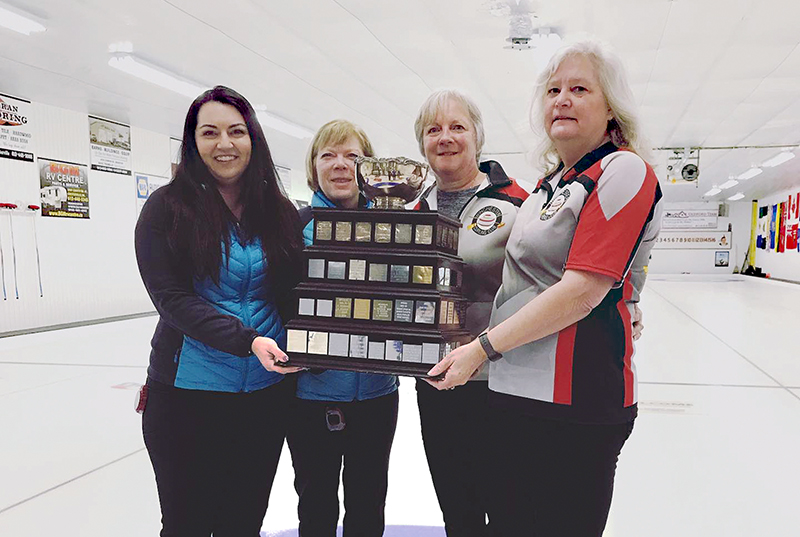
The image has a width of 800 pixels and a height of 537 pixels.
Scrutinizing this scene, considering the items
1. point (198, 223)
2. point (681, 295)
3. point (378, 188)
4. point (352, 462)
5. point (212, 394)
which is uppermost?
point (378, 188)

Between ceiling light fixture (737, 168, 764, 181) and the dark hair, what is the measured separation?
617 inches

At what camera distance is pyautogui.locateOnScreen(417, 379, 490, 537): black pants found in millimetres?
1623

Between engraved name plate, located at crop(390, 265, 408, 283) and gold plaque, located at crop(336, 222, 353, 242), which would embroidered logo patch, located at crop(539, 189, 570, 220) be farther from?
gold plaque, located at crop(336, 222, 353, 242)

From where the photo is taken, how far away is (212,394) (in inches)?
A: 57.7

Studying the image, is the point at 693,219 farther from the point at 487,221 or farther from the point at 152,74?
the point at 487,221

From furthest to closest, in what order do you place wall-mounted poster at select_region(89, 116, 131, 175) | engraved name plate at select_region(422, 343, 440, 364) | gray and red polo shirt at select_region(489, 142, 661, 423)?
wall-mounted poster at select_region(89, 116, 131, 175) → engraved name plate at select_region(422, 343, 440, 364) → gray and red polo shirt at select_region(489, 142, 661, 423)

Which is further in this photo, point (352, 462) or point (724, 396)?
point (724, 396)

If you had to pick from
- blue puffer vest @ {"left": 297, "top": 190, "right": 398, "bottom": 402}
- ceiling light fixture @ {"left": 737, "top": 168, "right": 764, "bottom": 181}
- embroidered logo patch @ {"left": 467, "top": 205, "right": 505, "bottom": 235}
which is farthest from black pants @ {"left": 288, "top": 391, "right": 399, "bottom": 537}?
ceiling light fixture @ {"left": 737, "top": 168, "right": 764, "bottom": 181}

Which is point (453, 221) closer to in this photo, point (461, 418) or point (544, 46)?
point (461, 418)

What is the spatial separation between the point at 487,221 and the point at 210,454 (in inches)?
37.9

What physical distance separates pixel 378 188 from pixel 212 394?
2.27ft

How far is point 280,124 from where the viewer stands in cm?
888

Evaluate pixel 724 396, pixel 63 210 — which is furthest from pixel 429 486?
pixel 63 210

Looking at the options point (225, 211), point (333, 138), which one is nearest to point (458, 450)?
point (225, 211)
